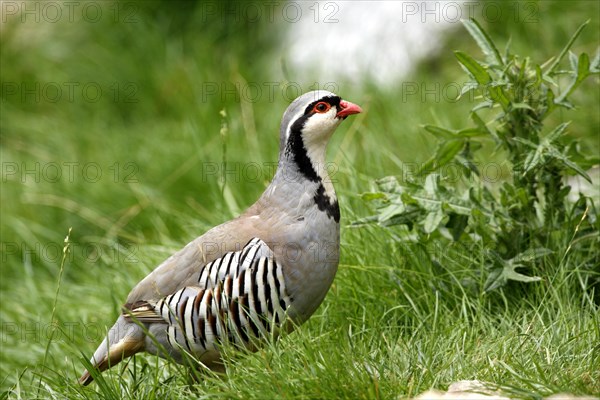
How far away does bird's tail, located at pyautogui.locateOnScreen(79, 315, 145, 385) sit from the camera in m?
3.96

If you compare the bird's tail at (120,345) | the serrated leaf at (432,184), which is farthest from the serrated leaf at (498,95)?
the bird's tail at (120,345)

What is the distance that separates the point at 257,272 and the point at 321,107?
2.50 ft

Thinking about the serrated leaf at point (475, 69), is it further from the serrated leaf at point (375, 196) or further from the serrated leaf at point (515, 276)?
the serrated leaf at point (515, 276)

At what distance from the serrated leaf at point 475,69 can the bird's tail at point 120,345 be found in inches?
69.5

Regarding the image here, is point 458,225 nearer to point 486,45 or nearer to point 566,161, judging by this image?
point 566,161

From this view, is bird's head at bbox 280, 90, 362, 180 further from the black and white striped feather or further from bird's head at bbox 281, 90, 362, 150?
the black and white striped feather

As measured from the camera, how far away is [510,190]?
4.10m

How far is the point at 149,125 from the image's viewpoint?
A: 7.75 meters

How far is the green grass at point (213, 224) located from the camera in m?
3.39

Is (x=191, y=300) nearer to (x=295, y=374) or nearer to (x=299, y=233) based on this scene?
(x=299, y=233)

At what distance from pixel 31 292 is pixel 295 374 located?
3.07 m

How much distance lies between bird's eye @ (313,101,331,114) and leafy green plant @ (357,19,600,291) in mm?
439

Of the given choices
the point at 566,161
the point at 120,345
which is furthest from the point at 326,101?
the point at 120,345

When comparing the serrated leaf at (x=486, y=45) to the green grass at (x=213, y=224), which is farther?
the serrated leaf at (x=486, y=45)
